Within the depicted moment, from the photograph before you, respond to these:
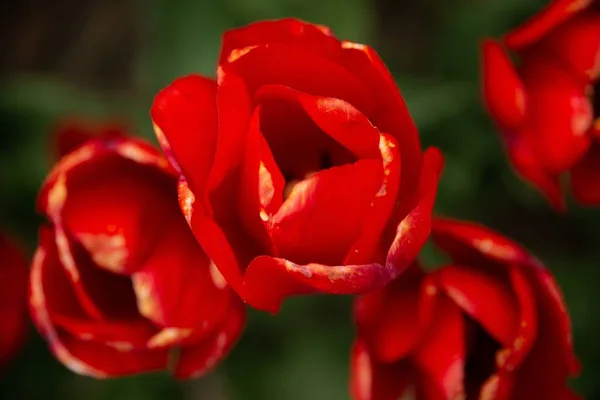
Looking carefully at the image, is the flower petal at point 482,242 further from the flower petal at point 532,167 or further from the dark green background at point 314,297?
the dark green background at point 314,297

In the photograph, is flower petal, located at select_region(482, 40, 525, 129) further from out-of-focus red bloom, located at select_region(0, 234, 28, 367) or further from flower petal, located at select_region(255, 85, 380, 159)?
out-of-focus red bloom, located at select_region(0, 234, 28, 367)

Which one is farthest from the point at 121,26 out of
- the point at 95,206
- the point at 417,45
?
the point at 95,206

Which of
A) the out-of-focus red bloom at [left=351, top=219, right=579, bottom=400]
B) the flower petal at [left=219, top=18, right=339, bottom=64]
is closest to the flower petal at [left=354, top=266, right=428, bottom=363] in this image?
the out-of-focus red bloom at [left=351, top=219, right=579, bottom=400]

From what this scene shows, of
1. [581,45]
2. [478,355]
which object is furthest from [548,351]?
[581,45]

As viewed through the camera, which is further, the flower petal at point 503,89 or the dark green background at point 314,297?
the dark green background at point 314,297

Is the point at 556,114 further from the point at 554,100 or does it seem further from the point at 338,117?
the point at 338,117

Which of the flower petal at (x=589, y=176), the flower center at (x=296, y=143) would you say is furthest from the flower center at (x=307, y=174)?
the flower petal at (x=589, y=176)

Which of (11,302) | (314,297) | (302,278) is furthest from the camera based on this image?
(314,297)
